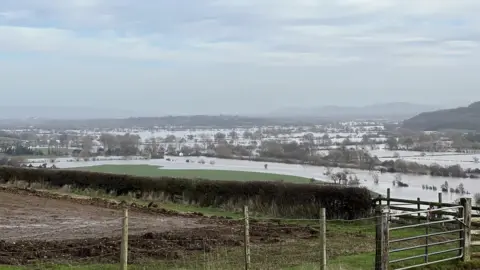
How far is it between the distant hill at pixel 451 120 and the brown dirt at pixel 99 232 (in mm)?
49870

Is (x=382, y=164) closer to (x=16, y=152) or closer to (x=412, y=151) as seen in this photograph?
(x=412, y=151)

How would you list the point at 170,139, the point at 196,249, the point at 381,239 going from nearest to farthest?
the point at 381,239, the point at 196,249, the point at 170,139

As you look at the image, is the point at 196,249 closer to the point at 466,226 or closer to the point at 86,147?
the point at 466,226

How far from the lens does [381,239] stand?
1216 centimetres

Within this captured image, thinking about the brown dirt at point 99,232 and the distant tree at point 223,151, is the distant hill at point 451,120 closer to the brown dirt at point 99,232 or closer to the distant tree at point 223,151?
the distant tree at point 223,151

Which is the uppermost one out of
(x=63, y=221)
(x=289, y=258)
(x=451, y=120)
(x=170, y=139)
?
(x=451, y=120)

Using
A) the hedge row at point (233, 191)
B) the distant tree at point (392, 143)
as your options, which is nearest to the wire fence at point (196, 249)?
the hedge row at point (233, 191)

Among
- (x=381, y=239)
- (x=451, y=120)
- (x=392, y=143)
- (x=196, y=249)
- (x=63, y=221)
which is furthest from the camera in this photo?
(x=451, y=120)

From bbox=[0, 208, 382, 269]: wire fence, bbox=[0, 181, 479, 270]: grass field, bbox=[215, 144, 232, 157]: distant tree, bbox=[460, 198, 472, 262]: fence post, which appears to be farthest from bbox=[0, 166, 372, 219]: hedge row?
bbox=[215, 144, 232, 157]: distant tree

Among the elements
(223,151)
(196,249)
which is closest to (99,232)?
(196,249)

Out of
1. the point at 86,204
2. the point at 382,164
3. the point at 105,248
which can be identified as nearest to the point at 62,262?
the point at 105,248

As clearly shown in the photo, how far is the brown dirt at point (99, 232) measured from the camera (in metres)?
14.9

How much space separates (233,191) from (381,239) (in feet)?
73.6

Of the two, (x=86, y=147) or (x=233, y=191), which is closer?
(x=233, y=191)
